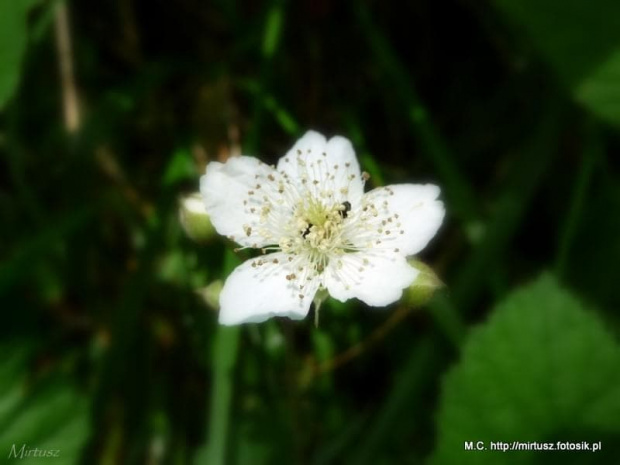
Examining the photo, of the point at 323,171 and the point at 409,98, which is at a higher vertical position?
the point at 409,98

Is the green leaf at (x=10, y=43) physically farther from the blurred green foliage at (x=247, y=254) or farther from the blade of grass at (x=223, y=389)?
the blade of grass at (x=223, y=389)

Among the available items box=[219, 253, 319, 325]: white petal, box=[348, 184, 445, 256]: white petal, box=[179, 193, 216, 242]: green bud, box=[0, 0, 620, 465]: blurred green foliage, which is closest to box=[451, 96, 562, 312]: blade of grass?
box=[0, 0, 620, 465]: blurred green foliage

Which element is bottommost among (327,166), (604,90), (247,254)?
(247,254)

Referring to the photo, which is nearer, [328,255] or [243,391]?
[328,255]

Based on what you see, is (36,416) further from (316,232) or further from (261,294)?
(316,232)

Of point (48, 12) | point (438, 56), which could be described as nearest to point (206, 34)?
point (48, 12)

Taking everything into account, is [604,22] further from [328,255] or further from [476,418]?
[476,418]

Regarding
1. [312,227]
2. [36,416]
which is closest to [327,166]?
[312,227]

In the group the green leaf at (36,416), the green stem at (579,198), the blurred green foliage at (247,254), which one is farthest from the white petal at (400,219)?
the green leaf at (36,416)
